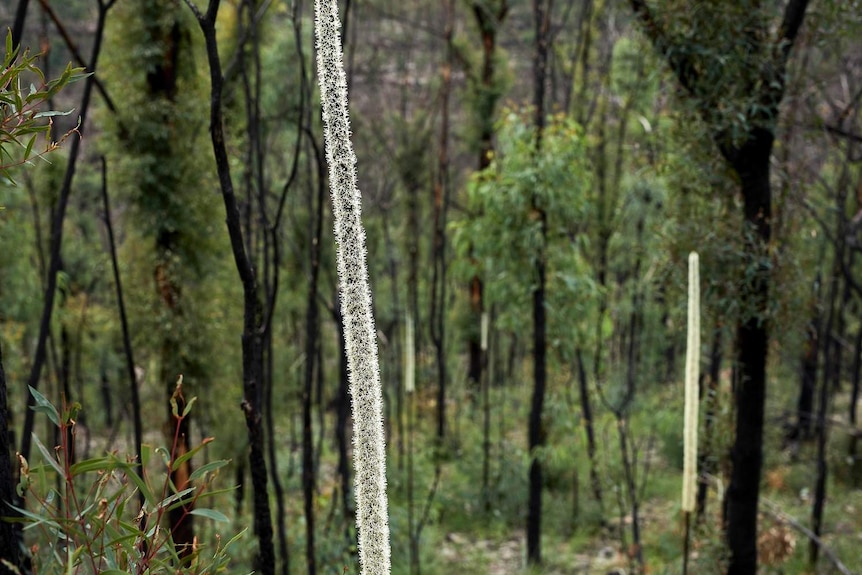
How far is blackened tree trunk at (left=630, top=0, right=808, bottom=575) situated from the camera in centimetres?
336

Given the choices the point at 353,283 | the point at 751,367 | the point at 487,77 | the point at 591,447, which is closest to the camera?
the point at 353,283

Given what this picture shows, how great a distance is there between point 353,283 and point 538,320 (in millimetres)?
5466

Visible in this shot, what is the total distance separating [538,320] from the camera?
606 cm

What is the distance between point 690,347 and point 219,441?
7.16m

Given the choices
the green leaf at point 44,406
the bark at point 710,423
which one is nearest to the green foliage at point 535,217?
the bark at point 710,423

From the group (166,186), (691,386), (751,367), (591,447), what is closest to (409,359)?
(751,367)

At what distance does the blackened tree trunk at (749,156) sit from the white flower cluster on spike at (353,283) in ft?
9.86

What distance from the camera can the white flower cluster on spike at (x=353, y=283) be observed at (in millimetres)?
663

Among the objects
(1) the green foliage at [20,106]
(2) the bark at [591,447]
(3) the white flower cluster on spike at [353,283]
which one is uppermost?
(1) the green foliage at [20,106]

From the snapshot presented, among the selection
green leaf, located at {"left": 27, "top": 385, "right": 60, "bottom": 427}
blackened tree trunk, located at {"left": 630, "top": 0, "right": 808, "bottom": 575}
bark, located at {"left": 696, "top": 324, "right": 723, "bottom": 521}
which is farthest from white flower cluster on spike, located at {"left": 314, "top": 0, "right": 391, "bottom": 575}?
bark, located at {"left": 696, "top": 324, "right": 723, "bottom": 521}

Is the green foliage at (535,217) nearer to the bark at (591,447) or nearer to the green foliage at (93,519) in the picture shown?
the bark at (591,447)

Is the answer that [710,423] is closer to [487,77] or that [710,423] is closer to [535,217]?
[535,217]

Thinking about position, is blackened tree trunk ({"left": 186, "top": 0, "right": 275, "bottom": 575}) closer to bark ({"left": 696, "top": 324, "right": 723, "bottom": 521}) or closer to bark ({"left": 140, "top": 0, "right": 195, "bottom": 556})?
bark ({"left": 696, "top": 324, "right": 723, "bottom": 521})

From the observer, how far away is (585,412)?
888 cm
